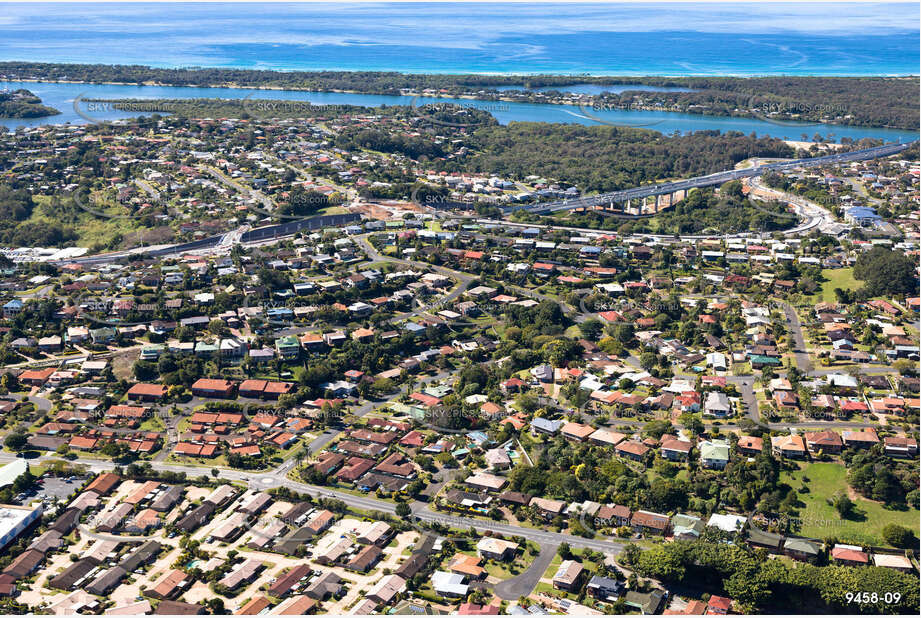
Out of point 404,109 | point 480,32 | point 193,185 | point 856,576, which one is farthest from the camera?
point 480,32

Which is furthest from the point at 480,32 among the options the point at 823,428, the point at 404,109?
the point at 823,428

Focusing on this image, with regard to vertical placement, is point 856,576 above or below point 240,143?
below

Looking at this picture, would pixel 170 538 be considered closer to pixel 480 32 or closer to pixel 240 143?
pixel 240 143

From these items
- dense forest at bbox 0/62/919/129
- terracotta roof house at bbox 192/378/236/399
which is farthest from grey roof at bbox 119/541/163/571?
dense forest at bbox 0/62/919/129

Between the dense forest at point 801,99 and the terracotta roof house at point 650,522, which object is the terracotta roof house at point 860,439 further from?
the dense forest at point 801,99

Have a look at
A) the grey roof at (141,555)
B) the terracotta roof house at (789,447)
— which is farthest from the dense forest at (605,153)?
the grey roof at (141,555)

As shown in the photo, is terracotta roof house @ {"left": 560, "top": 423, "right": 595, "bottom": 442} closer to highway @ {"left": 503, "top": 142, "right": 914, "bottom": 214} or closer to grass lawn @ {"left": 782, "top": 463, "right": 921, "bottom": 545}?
grass lawn @ {"left": 782, "top": 463, "right": 921, "bottom": 545}
